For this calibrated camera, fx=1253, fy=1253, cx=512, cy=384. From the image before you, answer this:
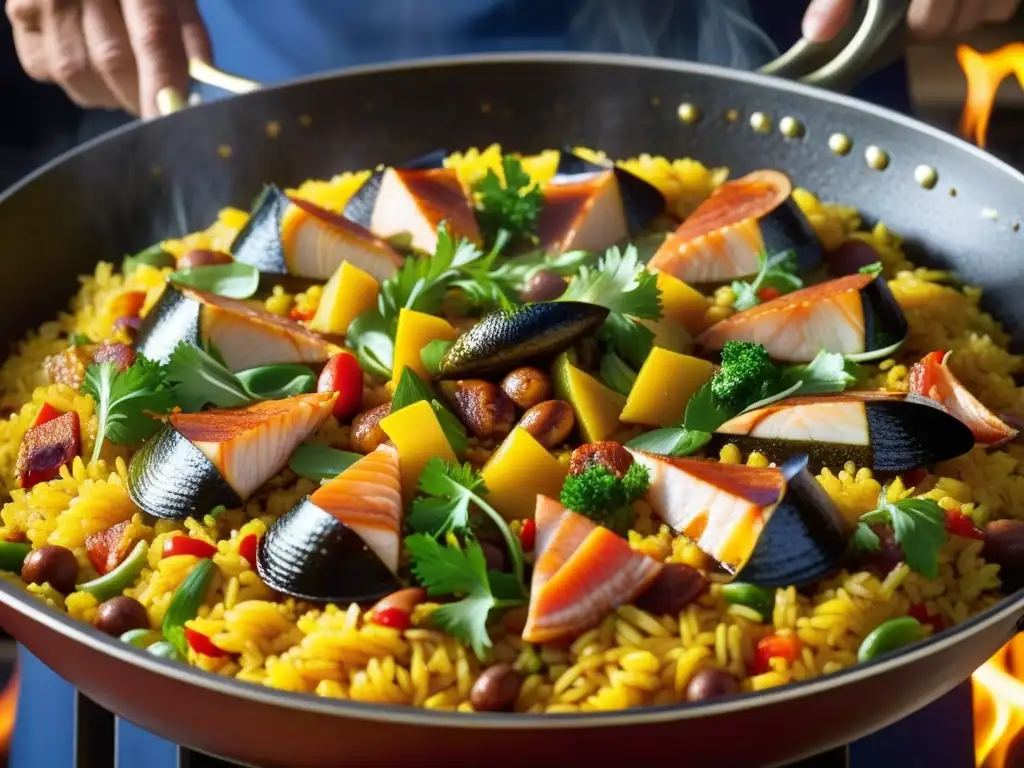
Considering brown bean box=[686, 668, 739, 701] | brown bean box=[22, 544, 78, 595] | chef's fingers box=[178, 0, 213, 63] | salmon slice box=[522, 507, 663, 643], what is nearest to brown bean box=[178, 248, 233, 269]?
chef's fingers box=[178, 0, 213, 63]

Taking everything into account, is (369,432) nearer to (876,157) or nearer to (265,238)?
(265,238)

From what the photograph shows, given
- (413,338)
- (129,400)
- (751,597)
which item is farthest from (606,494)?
(129,400)

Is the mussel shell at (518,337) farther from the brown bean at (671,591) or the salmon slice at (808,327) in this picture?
the brown bean at (671,591)

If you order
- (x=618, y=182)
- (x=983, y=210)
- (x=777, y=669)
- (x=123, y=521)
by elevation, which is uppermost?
(x=618, y=182)

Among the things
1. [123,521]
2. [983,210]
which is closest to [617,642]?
[123,521]

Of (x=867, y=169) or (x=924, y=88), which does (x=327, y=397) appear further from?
(x=924, y=88)

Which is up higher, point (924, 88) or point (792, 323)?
point (924, 88)

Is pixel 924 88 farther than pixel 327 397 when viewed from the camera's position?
Yes
